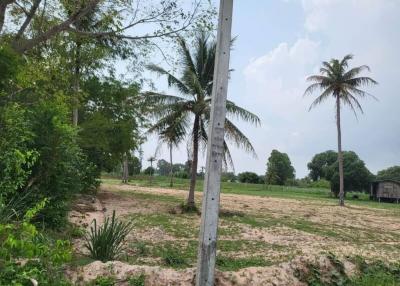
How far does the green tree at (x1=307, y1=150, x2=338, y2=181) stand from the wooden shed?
30101 mm

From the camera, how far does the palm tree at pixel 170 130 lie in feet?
64.8

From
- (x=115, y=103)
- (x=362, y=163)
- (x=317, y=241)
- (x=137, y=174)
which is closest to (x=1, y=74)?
(x=317, y=241)

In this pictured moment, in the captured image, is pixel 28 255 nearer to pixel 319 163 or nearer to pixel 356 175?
pixel 356 175

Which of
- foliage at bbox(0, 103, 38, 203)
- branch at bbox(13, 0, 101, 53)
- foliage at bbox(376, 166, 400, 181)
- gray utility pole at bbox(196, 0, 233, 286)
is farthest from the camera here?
foliage at bbox(376, 166, 400, 181)

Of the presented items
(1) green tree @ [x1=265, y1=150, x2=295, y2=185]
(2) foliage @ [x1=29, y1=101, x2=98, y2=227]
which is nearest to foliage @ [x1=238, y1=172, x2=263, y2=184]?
(1) green tree @ [x1=265, y1=150, x2=295, y2=185]

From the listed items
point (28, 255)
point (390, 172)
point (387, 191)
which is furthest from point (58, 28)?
point (390, 172)

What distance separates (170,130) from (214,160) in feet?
48.0

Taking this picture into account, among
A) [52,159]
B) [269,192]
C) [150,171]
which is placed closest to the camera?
[52,159]

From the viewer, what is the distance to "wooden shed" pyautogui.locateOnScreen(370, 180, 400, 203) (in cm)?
5094

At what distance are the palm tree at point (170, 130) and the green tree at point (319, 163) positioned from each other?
66.9 meters

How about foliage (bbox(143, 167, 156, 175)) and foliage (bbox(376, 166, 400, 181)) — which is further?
foliage (bbox(376, 166, 400, 181))

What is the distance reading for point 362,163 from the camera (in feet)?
200

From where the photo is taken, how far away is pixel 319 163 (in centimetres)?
8575

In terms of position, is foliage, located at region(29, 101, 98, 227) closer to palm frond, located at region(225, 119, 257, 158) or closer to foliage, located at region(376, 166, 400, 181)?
palm frond, located at region(225, 119, 257, 158)
